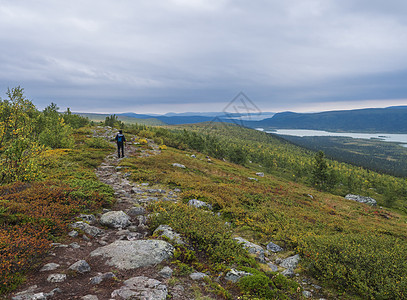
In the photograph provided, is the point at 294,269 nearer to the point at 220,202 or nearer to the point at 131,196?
the point at 220,202

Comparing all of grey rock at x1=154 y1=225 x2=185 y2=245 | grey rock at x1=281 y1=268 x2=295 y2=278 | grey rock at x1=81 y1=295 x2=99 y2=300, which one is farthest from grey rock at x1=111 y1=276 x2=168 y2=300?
grey rock at x1=281 y1=268 x2=295 y2=278

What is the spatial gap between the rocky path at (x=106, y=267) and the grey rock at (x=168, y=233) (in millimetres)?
575

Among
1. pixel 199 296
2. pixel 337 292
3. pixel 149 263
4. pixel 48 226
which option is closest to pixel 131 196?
pixel 48 226

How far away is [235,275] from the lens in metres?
6.26

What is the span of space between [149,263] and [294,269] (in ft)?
18.9

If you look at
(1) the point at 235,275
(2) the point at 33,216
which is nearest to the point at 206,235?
(1) the point at 235,275

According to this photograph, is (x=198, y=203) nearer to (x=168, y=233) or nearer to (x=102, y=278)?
(x=168, y=233)

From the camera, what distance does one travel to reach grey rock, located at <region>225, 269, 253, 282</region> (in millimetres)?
6140

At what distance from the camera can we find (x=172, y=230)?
842 cm

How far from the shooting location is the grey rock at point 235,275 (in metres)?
6.14

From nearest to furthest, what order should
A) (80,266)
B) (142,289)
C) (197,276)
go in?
1. (142,289)
2. (80,266)
3. (197,276)

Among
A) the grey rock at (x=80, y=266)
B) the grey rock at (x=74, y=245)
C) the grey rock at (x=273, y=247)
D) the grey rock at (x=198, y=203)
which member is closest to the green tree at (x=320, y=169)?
the grey rock at (x=198, y=203)

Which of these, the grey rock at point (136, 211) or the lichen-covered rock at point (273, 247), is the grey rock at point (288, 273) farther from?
the grey rock at point (136, 211)

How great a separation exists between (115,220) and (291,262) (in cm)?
793
